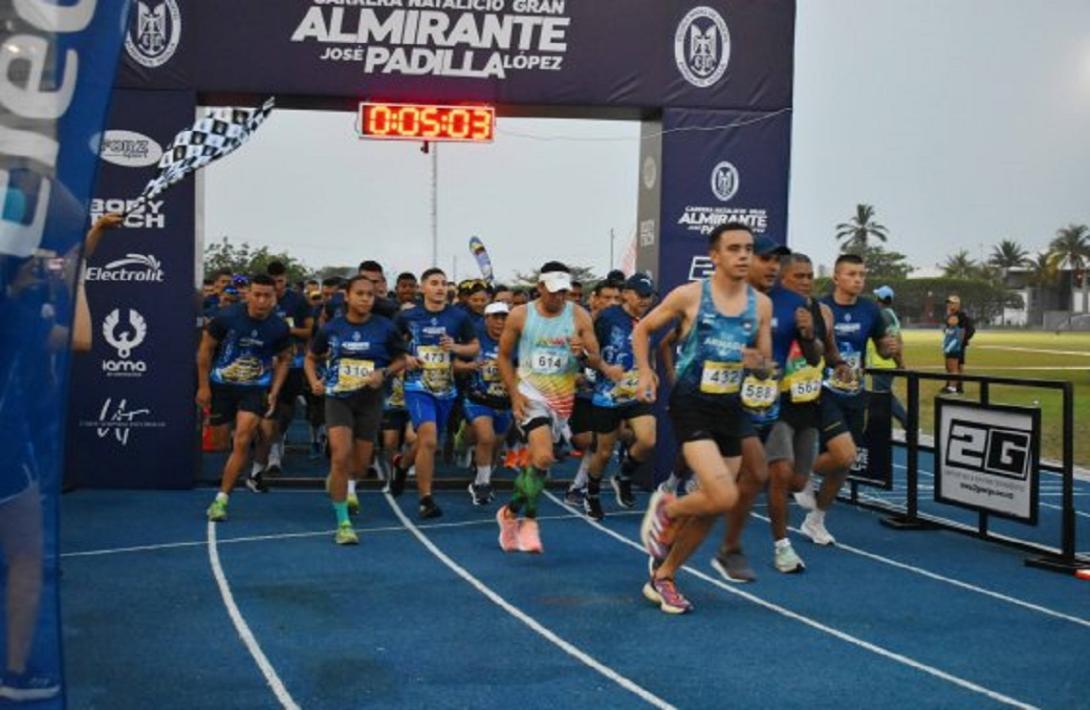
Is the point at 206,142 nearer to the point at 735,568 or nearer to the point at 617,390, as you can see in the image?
the point at 617,390

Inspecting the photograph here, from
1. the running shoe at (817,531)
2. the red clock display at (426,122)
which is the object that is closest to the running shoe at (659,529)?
the running shoe at (817,531)

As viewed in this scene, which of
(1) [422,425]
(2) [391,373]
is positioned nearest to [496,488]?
(1) [422,425]

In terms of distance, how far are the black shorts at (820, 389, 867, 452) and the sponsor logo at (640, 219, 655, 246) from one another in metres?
3.63

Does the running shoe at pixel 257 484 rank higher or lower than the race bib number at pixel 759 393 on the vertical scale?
lower

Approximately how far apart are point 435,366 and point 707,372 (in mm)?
4205

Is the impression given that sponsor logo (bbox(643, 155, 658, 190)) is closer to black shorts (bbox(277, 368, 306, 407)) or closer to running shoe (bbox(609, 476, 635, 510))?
running shoe (bbox(609, 476, 635, 510))

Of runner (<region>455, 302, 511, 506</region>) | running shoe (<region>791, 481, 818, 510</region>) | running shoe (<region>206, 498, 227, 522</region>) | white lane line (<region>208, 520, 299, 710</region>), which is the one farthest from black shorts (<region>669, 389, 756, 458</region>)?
running shoe (<region>206, 498, 227, 522</region>)

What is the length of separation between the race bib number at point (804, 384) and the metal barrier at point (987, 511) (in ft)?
4.64

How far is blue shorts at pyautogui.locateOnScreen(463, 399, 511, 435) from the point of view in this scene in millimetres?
11273

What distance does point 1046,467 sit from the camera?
939 centimetres

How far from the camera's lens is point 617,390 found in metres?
11.0

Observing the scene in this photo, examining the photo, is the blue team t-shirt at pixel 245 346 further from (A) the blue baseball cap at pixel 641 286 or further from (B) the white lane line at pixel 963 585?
(B) the white lane line at pixel 963 585

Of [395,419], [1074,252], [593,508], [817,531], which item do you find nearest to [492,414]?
[395,419]

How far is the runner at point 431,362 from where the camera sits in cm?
1053
